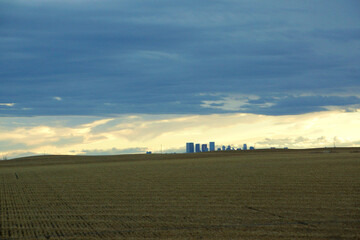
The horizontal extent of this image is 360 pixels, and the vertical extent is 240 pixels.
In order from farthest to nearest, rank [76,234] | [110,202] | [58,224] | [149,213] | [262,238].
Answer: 1. [110,202]
2. [149,213]
3. [58,224]
4. [76,234]
5. [262,238]

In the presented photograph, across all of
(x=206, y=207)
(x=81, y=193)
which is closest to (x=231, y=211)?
(x=206, y=207)

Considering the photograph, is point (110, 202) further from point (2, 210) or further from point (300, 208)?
point (300, 208)

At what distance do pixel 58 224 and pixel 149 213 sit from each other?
3.44 meters

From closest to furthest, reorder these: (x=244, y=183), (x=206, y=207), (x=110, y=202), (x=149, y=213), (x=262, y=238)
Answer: (x=262, y=238) < (x=149, y=213) < (x=206, y=207) < (x=110, y=202) < (x=244, y=183)

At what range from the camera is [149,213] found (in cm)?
1762

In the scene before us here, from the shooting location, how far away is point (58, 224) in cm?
1584

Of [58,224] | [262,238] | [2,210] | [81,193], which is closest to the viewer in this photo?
[262,238]

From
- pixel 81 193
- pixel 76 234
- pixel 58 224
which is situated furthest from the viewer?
pixel 81 193

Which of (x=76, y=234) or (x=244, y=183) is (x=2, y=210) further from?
(x=244, y=183)

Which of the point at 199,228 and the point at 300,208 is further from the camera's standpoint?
the point at 300,208

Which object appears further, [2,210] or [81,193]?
[81,193]

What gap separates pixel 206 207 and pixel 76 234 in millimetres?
6382

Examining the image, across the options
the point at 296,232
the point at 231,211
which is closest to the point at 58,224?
the point at 231,211

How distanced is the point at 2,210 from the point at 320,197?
1400 cm
